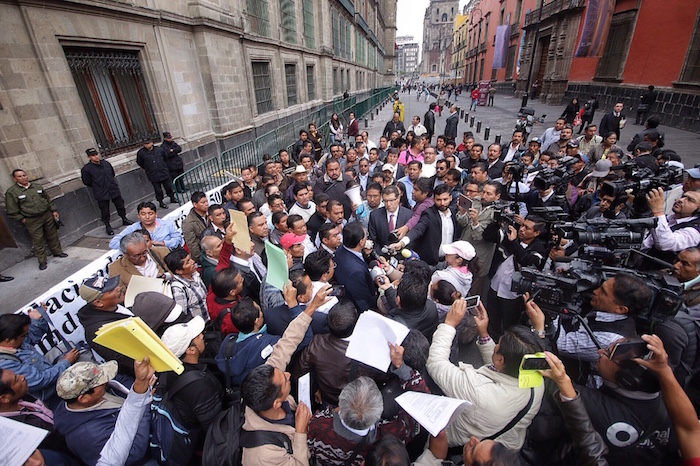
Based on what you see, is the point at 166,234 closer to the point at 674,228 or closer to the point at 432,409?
the point at 432,409

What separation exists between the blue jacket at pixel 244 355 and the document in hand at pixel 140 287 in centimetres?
102

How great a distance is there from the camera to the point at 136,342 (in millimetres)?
1645

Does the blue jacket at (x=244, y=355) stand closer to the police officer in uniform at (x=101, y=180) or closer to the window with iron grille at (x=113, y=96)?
the police officer in uniform at (x=101, y=180)

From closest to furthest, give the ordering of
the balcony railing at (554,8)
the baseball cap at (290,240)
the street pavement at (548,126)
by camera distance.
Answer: the baseball cap at (290,240) → the street pavement at (548,126) → the balcony railing at (554,8)

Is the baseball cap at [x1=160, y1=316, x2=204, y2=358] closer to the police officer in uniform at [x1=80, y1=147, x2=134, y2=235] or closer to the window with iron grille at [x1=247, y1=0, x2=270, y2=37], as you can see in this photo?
the police officer in uniform at [x1=80, y1=147, x2=134, y2=235]

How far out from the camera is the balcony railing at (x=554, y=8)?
20.5 meters

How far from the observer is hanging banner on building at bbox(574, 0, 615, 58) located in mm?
15383

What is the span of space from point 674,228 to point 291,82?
1781 centimetres

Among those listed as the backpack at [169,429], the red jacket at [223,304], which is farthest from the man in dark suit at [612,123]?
the backpack at [169,429]

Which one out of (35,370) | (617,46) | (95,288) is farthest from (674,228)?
(617,46)

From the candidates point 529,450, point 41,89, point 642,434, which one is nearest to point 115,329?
point 529,450

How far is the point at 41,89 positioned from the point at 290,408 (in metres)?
7.46

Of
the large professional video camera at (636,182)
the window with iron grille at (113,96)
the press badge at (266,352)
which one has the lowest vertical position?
the press badge at (266,352)

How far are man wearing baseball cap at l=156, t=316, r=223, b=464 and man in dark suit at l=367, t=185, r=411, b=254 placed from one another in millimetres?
2599
